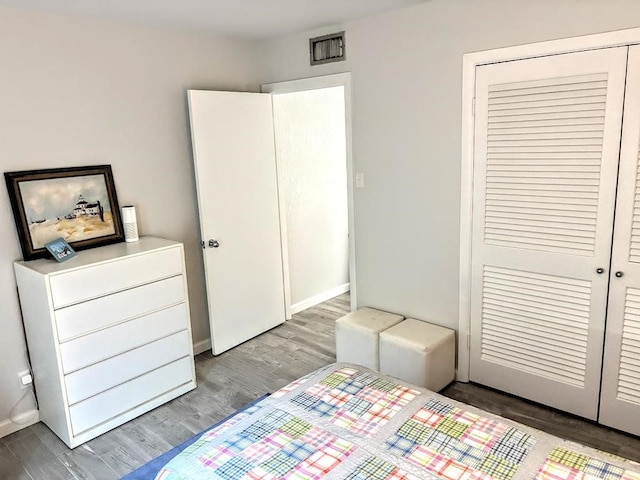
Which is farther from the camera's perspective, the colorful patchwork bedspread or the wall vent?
the wall vent

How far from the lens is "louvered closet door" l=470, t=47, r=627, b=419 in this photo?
2.41 meters

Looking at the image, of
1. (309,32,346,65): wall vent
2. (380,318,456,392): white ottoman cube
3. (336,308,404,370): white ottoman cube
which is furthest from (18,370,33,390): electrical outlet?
(309,32,346,65): wall vent

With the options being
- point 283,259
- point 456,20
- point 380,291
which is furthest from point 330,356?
point 456,20

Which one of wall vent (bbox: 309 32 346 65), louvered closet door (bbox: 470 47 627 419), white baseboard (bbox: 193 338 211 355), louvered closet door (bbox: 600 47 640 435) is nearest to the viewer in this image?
louvered closet door (bbox: 600 47 640 435)

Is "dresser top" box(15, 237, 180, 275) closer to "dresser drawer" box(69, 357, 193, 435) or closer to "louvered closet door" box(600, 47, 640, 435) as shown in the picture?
"dresser drawer" box(69, 357, 193, 435)

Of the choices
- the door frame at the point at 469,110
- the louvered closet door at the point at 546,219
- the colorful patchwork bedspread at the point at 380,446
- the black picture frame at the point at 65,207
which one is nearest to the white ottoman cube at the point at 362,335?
the door frame at the point at 469,110

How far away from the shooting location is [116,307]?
8.80 feet

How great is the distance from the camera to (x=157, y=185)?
3.32 meters

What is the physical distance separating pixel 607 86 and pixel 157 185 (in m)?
2.73

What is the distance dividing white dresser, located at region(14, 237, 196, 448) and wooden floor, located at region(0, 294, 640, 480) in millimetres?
97

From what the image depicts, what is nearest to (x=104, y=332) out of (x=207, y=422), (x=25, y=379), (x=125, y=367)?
(x=125, y=367)

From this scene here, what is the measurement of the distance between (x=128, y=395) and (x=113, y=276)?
0.73m

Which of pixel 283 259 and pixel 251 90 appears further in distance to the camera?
pixel 283 259

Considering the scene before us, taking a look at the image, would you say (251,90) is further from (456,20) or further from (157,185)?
(456,20)
